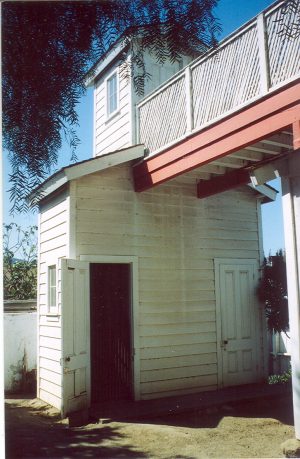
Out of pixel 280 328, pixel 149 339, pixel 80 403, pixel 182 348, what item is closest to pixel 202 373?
pixel 182 348

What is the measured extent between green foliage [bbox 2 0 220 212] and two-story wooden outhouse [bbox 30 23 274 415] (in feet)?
14.1

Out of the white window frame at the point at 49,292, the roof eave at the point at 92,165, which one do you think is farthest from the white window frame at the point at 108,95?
the white window frame at the point at 49,292

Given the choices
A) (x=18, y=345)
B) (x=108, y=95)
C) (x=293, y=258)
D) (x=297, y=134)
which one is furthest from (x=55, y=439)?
(x=108, y=95)

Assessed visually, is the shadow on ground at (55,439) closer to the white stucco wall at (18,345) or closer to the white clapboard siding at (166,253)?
the white clapboard siding at (166,253)

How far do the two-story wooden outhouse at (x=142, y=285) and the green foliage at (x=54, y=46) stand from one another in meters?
4.31

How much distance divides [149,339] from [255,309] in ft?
9.09

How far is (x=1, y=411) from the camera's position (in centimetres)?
313

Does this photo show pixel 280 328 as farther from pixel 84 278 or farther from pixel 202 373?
pixel 84 278

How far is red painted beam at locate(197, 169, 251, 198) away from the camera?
7.76 meters

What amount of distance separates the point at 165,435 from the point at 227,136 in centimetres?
444

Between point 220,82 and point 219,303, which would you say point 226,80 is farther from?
point 219,303

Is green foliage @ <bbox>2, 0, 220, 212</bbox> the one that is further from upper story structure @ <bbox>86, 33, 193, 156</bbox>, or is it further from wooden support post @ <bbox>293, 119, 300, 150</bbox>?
upper story structure @ <bbox>86, 33, 193, 156</bbox>

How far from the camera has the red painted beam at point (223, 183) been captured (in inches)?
305

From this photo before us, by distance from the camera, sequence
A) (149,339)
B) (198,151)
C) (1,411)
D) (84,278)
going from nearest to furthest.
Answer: (1,411) → (198,151) → (84,278) → (149,339)
